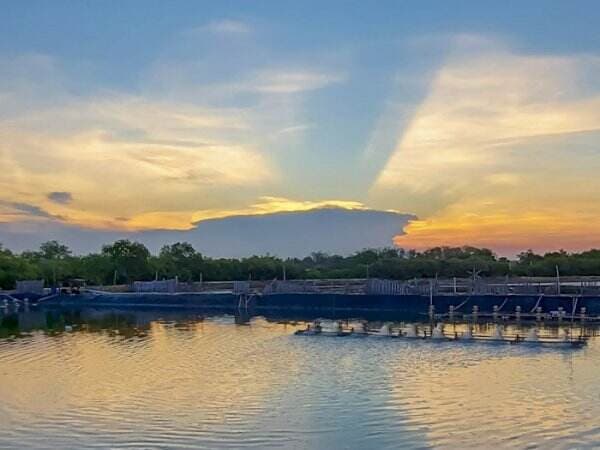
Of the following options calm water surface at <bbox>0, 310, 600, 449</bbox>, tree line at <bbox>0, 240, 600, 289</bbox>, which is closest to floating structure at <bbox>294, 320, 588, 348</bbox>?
calm water surface at <bbox>0, 310, 600, 449</bbox>

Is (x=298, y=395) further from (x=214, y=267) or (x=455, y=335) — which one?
(x=214, y=267)

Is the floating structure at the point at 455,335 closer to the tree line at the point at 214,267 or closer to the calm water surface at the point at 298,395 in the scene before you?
the calm water surface at the point at 298,395

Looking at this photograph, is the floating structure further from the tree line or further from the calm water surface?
the tree line

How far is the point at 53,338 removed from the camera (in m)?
37.6

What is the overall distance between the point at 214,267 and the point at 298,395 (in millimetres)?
62862

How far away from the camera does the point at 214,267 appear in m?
82.3

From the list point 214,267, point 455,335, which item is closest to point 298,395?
point 455,335

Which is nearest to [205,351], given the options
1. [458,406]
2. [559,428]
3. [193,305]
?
[458,406]

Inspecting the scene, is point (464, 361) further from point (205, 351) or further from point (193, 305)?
point (193, 305)

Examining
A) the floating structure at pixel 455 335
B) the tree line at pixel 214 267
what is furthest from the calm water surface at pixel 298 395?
the tree line at pixel 214 267

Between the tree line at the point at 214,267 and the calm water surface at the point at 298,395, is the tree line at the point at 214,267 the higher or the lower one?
the higher one

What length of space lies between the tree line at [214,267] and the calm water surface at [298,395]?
1718 inches

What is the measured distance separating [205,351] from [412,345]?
8247 mm

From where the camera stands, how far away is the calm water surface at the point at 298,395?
1581cm
